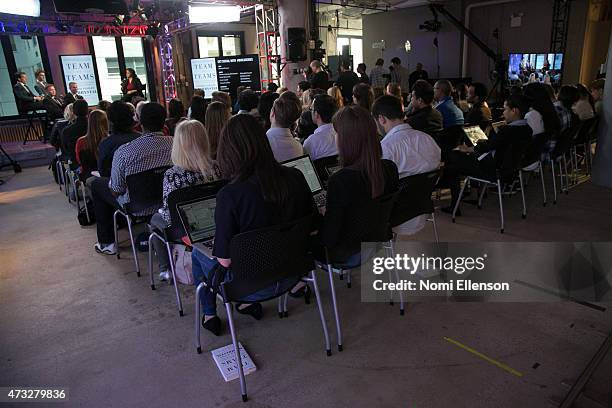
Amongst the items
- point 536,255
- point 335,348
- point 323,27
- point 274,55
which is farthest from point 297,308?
point 323,27

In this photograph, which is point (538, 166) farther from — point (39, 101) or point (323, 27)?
point (323, 27)

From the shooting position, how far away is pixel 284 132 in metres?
3.29

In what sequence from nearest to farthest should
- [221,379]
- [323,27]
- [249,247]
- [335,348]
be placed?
[249,247] < [221,379] < [335,348] < [323,27]

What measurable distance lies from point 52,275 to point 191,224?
6.51ft

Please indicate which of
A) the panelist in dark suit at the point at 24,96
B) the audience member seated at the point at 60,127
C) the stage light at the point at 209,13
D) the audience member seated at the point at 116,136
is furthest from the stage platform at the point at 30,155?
the audience member seated at the point at 116,136

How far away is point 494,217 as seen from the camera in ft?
14.3

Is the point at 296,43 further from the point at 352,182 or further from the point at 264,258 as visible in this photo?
the point at 264,258

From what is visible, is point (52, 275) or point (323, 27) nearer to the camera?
point (52, 275)

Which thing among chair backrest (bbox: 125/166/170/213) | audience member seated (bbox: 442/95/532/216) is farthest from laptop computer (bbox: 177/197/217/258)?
audience member seated (bbox: 442/95/532/216)

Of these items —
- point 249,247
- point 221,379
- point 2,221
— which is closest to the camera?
point 249,247

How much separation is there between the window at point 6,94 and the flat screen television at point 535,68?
12.8m

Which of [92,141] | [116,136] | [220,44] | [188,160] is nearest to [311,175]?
[188,160]

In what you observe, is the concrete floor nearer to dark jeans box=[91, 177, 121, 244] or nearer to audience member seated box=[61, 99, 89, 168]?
dark jeans box=[91, 177, 121, 244]

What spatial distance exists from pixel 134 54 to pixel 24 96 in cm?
382
